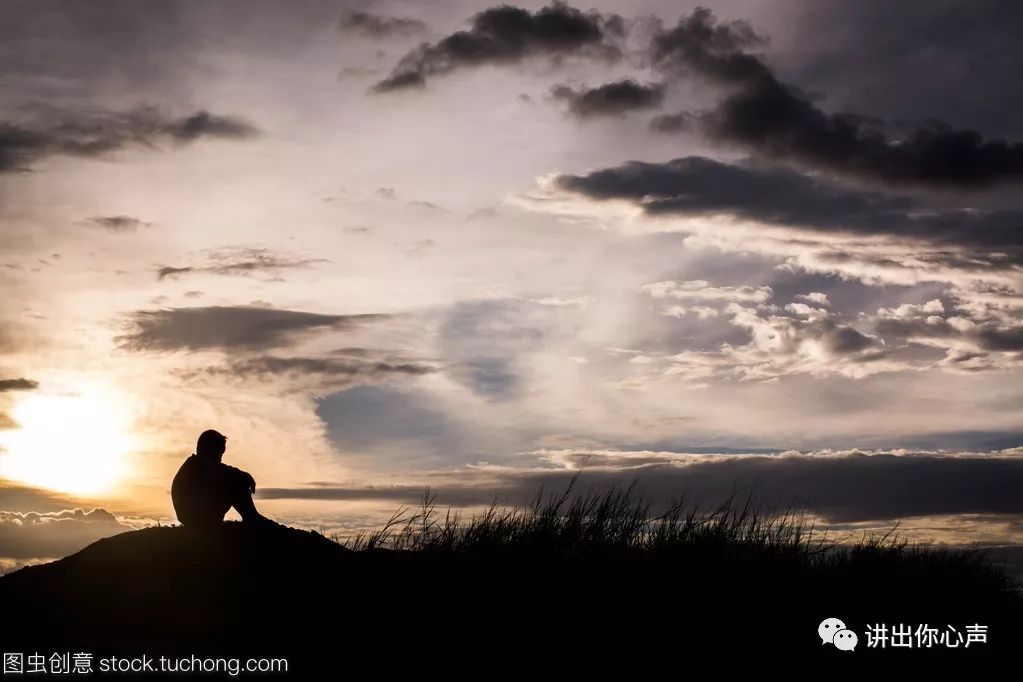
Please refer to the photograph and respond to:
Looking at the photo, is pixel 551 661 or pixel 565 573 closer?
pixel 551 661

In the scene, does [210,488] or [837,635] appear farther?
[837,635]

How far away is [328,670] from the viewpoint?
459 inches

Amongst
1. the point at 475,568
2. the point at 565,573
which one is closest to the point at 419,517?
the point at 475,568

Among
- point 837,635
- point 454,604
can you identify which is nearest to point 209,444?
point 454,604

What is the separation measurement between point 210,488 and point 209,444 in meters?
0.62

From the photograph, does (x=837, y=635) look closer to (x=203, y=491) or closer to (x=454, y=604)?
(x=454, y=604)

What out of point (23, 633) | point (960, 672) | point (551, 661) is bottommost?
point (960, 672)

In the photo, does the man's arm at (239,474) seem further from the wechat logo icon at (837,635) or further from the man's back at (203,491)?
the wechat logo icon at (837,635)

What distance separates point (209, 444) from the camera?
13789 millimetres

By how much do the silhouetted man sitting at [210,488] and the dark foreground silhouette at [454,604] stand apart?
0.29 metres

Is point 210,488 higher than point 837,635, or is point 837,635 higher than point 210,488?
point 210,488

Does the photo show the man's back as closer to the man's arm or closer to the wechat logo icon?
the man's arm

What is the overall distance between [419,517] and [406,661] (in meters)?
4.18

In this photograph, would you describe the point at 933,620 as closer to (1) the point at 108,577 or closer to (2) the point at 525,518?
(2) the point at 525,518
